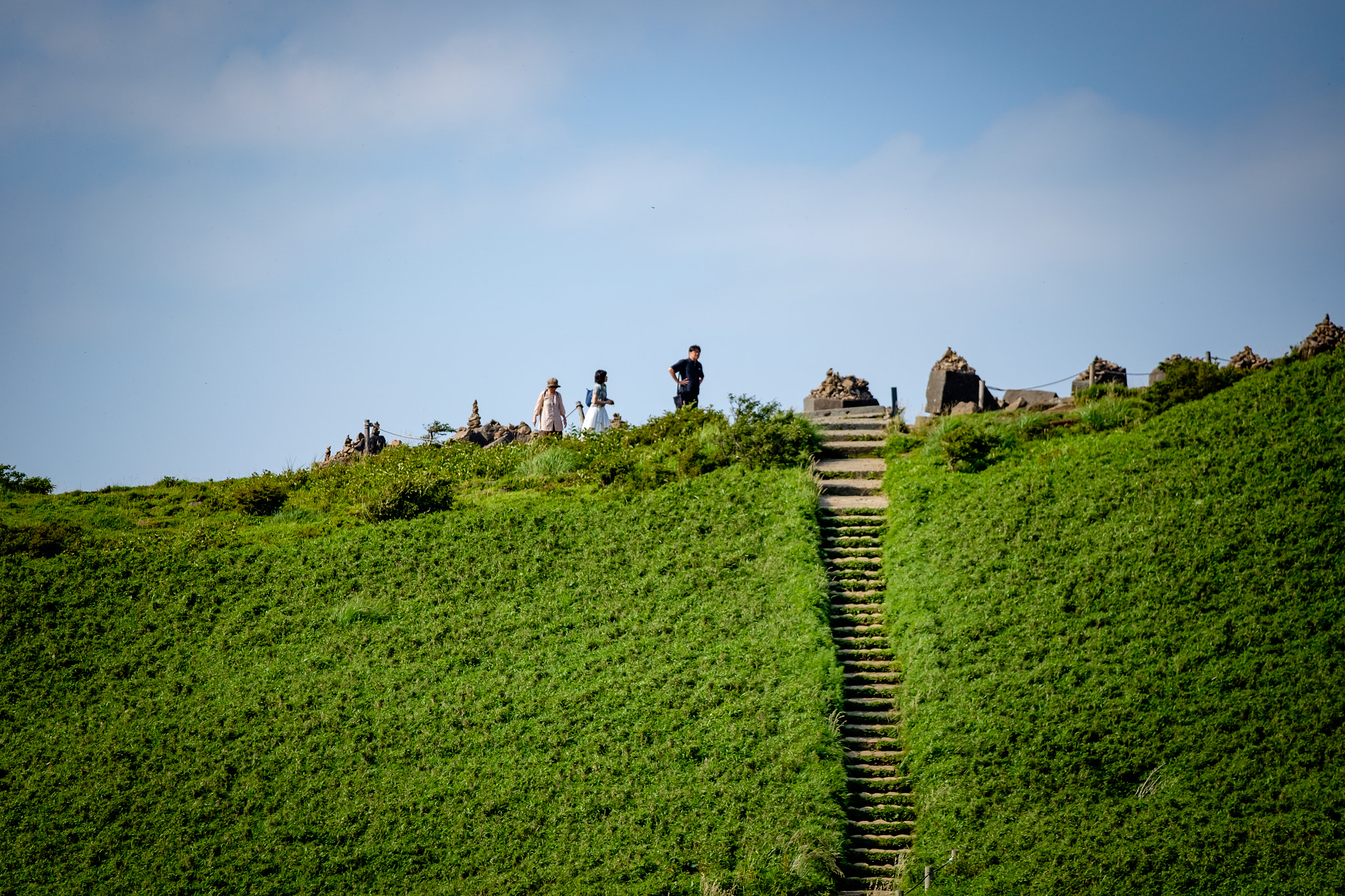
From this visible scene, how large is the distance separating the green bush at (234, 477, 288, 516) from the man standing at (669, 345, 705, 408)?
902 cm

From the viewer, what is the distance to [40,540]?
23.4 meters

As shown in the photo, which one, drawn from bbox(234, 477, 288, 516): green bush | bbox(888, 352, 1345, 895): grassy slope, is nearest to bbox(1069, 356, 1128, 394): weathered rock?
bbox(888, 352, 1345, 895): grassy slope

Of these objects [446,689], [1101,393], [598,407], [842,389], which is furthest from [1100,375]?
[446,689]

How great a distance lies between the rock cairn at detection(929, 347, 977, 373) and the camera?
2742 centimetres

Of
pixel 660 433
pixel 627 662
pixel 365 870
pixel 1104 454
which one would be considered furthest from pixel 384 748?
pixel 1104 454

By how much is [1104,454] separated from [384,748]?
12831mm

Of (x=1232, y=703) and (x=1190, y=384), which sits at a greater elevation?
(x=1190, y=384)

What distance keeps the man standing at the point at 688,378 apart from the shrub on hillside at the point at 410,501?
5957 millimetres

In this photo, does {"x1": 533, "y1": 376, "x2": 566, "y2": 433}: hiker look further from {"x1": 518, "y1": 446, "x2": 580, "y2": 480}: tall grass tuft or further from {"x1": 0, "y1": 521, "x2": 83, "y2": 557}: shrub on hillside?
{"x1": 0, "y1": 521, "x2": 83, "y2": 557}: shrub on hillside

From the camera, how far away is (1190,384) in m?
22.5

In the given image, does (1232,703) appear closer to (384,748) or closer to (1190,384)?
(1190,384)

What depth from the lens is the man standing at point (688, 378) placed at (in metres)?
27.1

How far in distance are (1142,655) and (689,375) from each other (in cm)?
1339

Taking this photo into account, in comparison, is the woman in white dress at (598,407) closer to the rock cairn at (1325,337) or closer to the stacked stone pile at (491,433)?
the stacked stone pile at (491,433)
